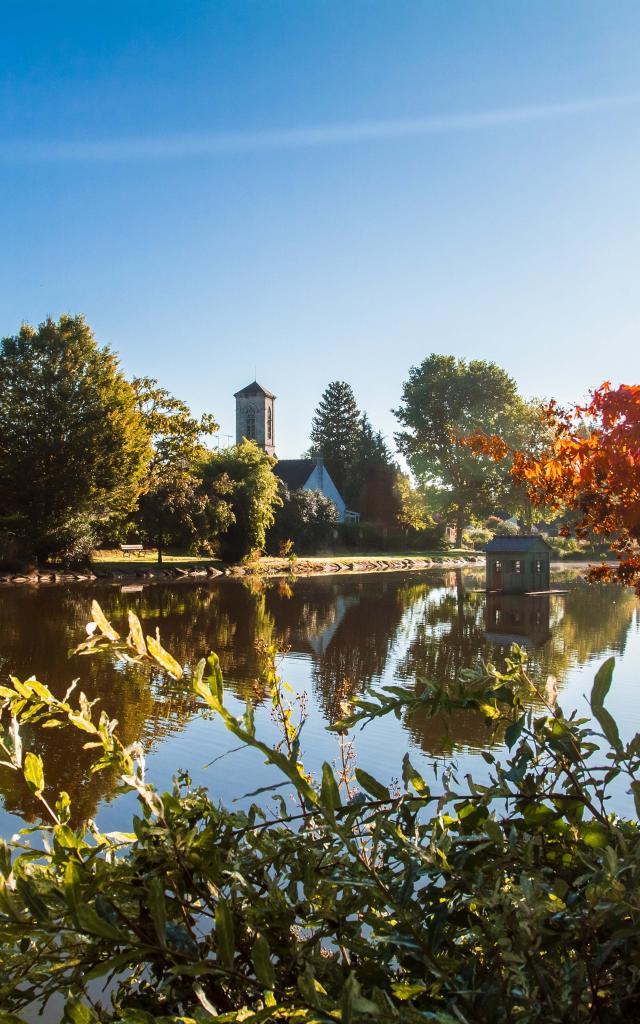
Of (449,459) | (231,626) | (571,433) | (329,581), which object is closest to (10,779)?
(571,433)

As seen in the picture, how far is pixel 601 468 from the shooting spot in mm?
4555

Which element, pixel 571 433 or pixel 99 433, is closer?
pixel 571 433

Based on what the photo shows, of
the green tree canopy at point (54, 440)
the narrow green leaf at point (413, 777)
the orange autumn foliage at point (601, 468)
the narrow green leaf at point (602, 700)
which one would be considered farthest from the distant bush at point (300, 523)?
the narrow green leaf at point (602, 700)

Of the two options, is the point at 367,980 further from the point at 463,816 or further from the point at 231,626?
the point at 231,626

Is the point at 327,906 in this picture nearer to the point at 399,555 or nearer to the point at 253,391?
the point at 399,555

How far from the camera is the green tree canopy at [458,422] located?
6694cm

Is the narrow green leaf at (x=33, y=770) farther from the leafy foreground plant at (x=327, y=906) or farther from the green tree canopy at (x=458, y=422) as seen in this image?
the green tree canopy at (x=458, y=422)

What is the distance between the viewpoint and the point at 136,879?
1.27m

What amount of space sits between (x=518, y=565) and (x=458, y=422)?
41.4 meters

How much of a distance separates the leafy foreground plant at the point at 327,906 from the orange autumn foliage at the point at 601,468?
3351 millimetres

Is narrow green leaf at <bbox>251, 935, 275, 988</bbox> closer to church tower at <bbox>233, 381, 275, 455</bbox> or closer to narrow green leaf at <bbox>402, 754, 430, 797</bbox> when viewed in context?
narrow green leaf at <bbox>402, 754, 430, 797</bbox>

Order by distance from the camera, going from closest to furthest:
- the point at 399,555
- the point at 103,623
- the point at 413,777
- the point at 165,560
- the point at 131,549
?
the point at 103,623, the point at 413,777, the point at 165,560, the point at 131,549, the point at 399,555

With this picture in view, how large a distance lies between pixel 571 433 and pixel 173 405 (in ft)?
132

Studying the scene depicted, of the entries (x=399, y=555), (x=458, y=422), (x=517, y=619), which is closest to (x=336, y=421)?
(x=458, y=422)
